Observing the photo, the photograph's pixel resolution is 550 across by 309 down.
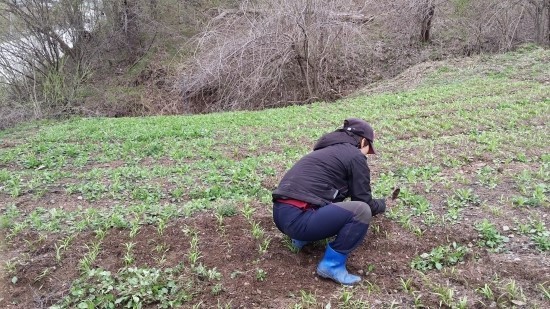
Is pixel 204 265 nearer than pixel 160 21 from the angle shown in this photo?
Yes

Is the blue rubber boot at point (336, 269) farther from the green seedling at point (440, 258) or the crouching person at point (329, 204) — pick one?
the green seedling at point (440, 258)

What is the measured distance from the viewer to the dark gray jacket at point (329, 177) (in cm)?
393

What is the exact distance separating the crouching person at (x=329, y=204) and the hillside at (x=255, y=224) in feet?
1.01

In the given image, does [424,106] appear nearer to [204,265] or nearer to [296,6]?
[296,6]

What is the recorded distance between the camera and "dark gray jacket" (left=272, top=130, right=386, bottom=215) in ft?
12.9

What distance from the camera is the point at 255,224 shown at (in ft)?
16.0

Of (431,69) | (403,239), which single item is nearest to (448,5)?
(431,69)

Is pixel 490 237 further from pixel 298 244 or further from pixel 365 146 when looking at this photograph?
pixel 298 244

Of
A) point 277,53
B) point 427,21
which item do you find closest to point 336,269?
point 277,53

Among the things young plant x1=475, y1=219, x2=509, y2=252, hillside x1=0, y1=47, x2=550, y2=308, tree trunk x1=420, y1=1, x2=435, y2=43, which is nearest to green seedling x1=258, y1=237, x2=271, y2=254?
hillside x1=0, y1=47, x2=550, y2=308

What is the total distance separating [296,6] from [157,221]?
11.5m

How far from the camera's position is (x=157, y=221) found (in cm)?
510

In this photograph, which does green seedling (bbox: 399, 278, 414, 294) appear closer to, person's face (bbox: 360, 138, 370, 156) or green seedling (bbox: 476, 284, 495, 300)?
green seedling (bbox: 476, 284, 495, 300)

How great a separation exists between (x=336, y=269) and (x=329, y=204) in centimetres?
55
